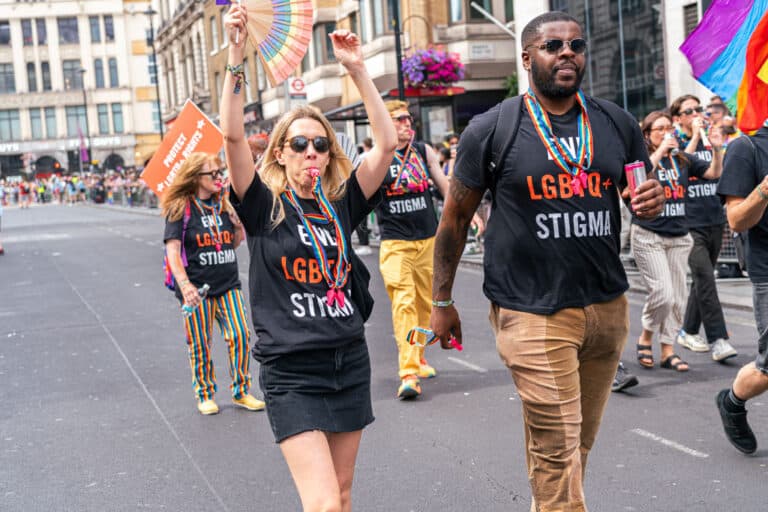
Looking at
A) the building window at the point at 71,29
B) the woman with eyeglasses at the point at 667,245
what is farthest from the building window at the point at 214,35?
the woman with eyeglasses at the point at 667,245

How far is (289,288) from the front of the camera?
372cm

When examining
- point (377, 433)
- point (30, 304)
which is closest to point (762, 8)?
point (377, 433)

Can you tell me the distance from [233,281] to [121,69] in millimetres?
90267

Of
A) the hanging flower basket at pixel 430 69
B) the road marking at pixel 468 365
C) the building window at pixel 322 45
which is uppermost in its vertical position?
the building window at pixel 322 45

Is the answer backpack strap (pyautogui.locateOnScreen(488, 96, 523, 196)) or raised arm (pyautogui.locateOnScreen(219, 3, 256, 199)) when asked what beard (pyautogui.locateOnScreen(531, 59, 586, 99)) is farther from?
raised arm (pyautogui.locateOnScreen(219, 3, 256, 199))

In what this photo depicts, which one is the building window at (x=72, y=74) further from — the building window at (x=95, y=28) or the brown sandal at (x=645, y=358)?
the brown sandal at (x=645, y=358)

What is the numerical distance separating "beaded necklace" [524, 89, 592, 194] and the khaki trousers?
0.49 meters

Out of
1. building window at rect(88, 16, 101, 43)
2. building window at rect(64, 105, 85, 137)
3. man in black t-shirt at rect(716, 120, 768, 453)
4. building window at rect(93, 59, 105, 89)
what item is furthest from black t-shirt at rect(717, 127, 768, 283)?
building window at rect(88, 16, 101, 43)

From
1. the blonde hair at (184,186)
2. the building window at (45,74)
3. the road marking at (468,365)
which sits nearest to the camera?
the blonde hair at (184,186)

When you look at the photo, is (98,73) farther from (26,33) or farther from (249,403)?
(249,403)

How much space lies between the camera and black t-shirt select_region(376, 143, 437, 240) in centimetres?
753

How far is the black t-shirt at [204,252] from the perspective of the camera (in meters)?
6.87

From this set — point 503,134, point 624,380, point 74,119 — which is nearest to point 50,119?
point 74,119

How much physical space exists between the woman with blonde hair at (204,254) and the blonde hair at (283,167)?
286 centimetres
